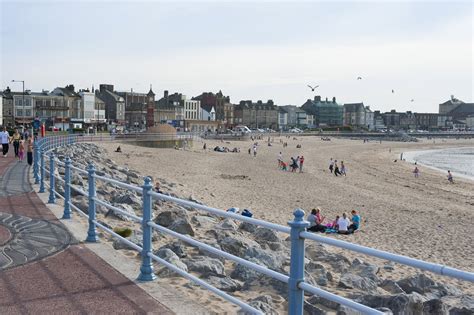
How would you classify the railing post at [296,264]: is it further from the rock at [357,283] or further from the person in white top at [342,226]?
the person in white top at [342,226]

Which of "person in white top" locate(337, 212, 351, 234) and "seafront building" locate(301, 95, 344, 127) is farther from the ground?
"seafront building" locate(301, 95, 344, 127)

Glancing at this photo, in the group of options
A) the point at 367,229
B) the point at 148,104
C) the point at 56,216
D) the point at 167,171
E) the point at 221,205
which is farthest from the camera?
the point at 148,104

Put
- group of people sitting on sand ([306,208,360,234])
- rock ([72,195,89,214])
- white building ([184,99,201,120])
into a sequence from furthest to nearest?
white building ([184,99,201,120])
group of people sitting on sand ([306,208,360,234])
rock ([72,195,89,214])

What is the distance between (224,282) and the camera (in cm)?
728

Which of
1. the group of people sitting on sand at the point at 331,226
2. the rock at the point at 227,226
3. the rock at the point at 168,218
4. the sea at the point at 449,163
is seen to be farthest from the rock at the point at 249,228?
the sea at the point at 449,163

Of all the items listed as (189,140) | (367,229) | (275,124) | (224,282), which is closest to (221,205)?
(367,229)

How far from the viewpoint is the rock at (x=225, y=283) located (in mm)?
7172

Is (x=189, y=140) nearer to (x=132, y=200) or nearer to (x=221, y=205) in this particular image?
(x=221, y=205)

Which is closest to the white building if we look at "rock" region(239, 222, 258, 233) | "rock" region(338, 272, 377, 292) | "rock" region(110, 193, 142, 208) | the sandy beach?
the sandy beach

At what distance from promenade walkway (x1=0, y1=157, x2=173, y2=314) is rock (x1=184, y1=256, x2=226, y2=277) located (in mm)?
1399

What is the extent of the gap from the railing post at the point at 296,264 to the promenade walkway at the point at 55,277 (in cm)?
177

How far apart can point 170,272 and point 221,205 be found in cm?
1405

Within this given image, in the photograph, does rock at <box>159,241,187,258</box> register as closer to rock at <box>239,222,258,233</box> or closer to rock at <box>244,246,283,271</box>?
rock at <box>244,246,283,271</box>

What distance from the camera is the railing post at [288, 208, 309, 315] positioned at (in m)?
3.53
